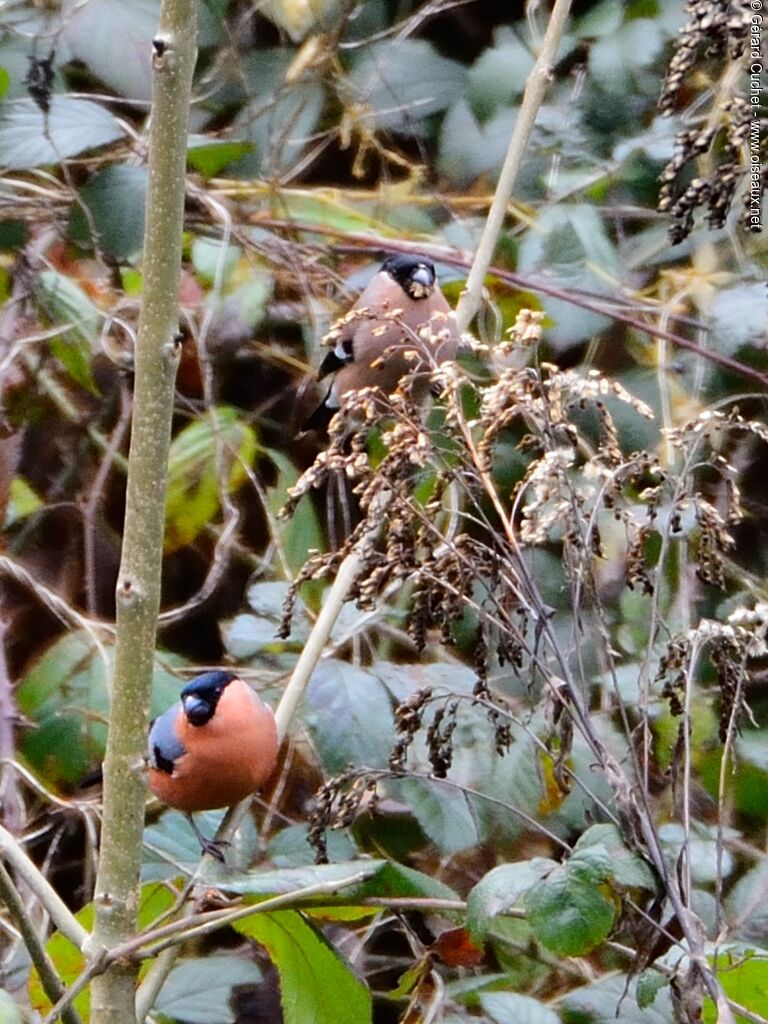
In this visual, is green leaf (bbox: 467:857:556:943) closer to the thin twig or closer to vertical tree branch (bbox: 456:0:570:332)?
the thin twig

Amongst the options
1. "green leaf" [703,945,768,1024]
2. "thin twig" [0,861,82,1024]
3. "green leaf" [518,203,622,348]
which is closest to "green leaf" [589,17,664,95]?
"green leaf" [518,203,622,348]

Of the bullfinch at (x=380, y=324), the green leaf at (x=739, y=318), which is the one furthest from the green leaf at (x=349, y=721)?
the green leaf at (x=739, y=318)

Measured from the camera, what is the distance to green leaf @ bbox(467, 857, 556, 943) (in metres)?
1.15

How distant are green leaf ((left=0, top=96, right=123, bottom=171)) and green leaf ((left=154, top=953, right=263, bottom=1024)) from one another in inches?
45.3

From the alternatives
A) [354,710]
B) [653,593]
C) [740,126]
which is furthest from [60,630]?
[740,126]

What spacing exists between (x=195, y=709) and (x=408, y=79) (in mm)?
1617

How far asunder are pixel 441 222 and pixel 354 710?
5.00 ft

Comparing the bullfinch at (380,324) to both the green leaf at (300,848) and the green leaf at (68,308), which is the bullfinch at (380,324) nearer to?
the green leaf at (68,308)

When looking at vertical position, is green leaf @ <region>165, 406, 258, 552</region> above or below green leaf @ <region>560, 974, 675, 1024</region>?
above

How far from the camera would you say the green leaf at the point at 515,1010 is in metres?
1.41

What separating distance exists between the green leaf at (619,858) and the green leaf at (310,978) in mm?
287

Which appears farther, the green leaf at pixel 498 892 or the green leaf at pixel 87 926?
the green leaf at pixel 87 926

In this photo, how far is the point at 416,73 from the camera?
289cm

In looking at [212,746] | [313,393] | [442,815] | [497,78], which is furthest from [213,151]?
[442,815]
